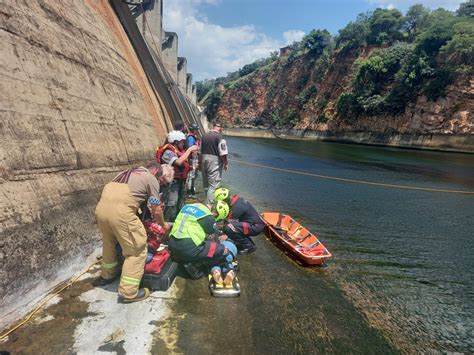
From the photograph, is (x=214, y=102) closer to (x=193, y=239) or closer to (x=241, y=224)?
(x=241, y=224)

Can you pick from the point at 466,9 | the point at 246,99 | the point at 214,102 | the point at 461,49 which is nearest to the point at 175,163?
the point at 461,49

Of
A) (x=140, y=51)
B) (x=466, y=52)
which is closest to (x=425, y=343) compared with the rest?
(x=140, y=51)

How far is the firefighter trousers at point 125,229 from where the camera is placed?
4.04 metres

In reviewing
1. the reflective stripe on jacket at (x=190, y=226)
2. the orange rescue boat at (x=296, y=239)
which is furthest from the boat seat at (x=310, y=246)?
the reflective stripe on jacket at (x=190, y=226)

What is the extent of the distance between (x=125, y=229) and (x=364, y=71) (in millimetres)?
52568

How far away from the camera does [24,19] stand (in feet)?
16.9

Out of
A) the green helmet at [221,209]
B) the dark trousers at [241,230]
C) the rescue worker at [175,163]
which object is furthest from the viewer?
the rescue worker at [175,163]

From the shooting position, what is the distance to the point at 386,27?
5453cm

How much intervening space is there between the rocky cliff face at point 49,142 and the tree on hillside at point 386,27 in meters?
58.1

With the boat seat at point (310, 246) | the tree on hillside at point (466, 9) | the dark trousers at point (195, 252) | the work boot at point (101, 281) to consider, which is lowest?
the boat seat at point (310, 246)

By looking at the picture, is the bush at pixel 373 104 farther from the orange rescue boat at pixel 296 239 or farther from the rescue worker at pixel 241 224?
the rescue worker at pixel 241 224

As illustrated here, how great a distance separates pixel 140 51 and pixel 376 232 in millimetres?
12681

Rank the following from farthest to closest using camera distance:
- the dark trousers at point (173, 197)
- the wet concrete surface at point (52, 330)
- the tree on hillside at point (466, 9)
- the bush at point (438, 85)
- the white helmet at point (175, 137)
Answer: the tree on hillside at point (466, 9)
the bush at point (438, 85)
the dark trousers at point (173, 197)
the white helmet at point (175, 137)
the wet concrete surface at point (52, 330)

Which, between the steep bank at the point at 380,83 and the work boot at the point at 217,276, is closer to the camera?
the work boot at the point at 217,276
